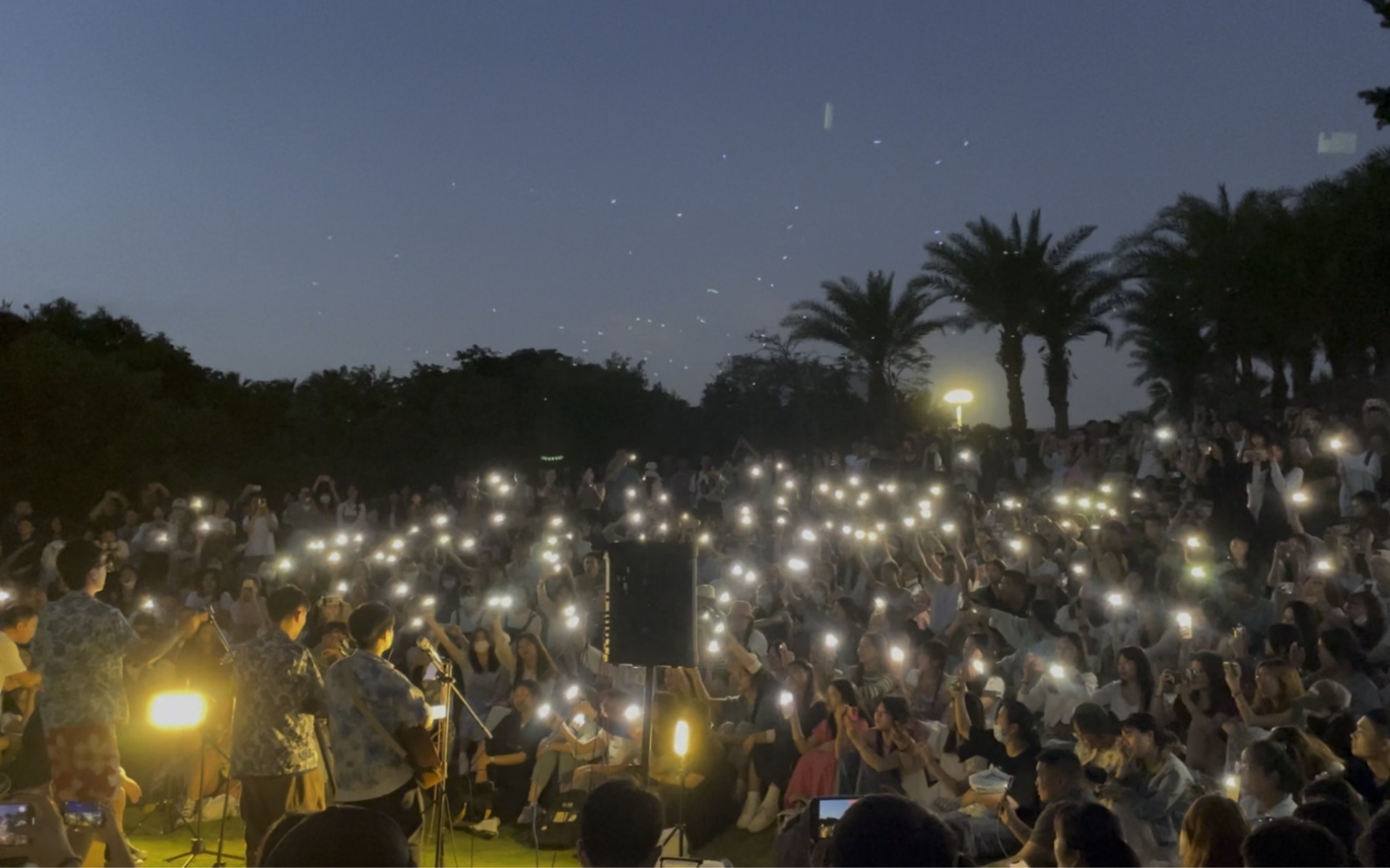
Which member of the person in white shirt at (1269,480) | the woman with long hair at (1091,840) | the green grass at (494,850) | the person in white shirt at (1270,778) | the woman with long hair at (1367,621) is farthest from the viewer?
the person in white shirt at (1269,480)

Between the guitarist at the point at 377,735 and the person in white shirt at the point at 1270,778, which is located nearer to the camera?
the person in white shirt at the point at 1270,778

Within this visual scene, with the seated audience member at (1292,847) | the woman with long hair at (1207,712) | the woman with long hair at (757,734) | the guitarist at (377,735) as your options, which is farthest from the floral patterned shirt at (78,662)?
the woman with long hair at (1207,712)

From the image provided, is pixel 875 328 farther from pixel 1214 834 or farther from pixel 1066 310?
pixel 1214 834

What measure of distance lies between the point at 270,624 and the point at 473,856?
122 inches

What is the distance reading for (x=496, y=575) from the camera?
561 inches

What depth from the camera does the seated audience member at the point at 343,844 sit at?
9.73ft

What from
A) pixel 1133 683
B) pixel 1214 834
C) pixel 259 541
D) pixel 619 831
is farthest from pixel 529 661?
pixel 259 541

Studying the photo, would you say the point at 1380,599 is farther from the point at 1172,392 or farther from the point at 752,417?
the point at 752,417

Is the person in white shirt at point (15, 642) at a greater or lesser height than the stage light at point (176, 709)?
greater

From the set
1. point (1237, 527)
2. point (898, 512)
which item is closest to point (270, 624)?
point (1237, 527)

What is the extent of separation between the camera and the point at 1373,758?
587cm

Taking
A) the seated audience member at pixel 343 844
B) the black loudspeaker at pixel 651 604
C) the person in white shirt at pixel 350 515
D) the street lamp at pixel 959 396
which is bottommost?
the seated audience member at pixel 343 844

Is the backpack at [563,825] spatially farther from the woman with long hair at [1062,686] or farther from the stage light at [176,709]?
the woman with long hair at [1062,686]

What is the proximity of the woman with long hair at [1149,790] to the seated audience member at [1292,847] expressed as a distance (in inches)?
100
